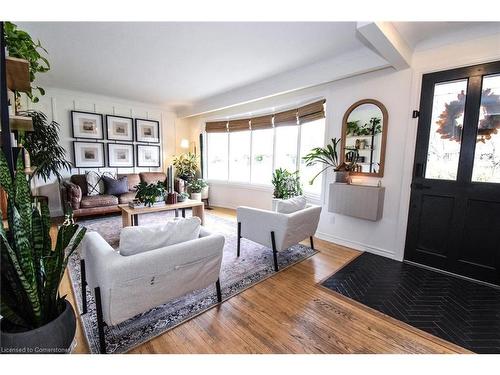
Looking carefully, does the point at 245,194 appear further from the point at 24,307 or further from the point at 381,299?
the point at 24,307

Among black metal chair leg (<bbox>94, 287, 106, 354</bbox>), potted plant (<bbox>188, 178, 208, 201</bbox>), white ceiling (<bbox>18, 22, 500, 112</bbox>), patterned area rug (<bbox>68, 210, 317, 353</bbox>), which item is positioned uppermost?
white ceiling (<bbox>18, 22, 500, 112</bbox>)

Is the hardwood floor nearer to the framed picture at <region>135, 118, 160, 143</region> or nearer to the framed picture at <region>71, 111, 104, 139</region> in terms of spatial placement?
the framed picture at <region>71, 111, 104, 139</region>

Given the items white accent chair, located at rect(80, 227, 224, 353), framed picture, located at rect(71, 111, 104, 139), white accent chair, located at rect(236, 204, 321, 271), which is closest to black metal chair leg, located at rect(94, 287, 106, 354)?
white accent chair, located at rect(80, 227, 224, 353)

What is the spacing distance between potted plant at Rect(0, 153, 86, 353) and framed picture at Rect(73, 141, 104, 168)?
4445mm

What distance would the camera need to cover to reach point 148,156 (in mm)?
5910

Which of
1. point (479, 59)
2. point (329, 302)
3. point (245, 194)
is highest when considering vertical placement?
point (479, 59)

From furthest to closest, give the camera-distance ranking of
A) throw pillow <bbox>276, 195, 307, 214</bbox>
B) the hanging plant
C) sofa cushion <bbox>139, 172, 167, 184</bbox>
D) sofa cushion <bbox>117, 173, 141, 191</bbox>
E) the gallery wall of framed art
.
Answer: sofa cushion <bbox>139, 172, 167, 184</bbox>, sofa cushion <bbox>117, 173, 141, 191</bbox>, the gallery wall of framed art, throw pillow <bbox>276, 195, 307, 214</bbox>, the hanging plant

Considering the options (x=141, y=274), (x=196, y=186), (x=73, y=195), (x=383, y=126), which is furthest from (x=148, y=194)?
(x=383, y=126)

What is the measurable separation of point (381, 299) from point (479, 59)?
102 inches

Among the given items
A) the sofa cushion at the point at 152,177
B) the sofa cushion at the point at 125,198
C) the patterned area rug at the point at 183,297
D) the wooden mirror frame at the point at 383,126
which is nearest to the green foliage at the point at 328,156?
the wooden mirror frame at the point at 383,126

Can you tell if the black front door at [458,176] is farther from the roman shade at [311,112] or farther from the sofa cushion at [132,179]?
the sofa cushion at [132,179]

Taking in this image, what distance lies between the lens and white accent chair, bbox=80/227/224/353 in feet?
4.47

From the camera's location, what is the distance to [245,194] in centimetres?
543
